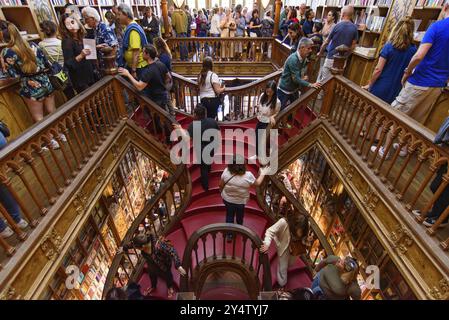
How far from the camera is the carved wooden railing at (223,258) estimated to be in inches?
98.9

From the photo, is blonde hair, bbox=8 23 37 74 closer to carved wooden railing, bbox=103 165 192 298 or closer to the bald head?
carved wooden railing, bbox=103 165 192 298

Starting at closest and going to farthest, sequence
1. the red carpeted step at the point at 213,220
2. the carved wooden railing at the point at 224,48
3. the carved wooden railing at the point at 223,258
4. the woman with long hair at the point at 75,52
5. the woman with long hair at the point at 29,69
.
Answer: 1. the carved wooden railing at the point at 223,258
2. the woman with long hair at the point at 29,69
3. the woman with long hair at the point at 75,52
4. the red carpeted step at the point at 213,220
5. the carved wooden railing at the point at 224,48

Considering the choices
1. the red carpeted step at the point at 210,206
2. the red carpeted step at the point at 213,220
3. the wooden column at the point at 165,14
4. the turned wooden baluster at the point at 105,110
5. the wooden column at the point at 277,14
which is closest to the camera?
the turned wooden baluster at the point at 105,110

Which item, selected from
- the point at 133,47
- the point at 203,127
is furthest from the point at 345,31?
the point at 133,47

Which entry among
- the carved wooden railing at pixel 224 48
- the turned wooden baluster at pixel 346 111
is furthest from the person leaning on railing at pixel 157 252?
the carved wooden railing at pixel 224 48

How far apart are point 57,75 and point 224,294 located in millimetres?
3853

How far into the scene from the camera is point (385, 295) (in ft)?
Answer: 9.59

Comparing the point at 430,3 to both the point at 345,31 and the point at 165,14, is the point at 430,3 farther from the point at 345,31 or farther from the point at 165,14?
the point at 165,14

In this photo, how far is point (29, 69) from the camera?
3057mm

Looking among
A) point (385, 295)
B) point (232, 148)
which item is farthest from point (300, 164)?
point (385, 295)

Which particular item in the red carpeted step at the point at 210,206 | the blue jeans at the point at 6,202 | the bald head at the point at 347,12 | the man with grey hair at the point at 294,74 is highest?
the bald head at the point at 347,12

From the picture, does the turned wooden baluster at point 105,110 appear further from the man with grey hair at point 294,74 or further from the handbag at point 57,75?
the man with grey hair at point 294,74

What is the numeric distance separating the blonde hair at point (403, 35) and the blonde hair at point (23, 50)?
4.19 metres

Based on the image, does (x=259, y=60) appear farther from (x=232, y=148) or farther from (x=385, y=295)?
(x=385, y=295)
